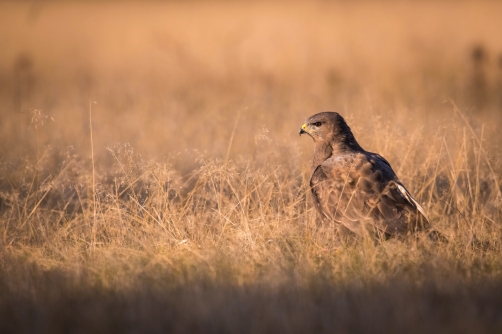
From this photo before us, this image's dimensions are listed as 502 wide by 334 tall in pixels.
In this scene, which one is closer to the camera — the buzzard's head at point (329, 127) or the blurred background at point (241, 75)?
the buzzard's head at point (329, 127)

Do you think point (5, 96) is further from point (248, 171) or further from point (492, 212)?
point (492, 212)

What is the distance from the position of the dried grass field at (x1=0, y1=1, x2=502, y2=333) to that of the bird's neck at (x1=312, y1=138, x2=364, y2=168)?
237 millimetres

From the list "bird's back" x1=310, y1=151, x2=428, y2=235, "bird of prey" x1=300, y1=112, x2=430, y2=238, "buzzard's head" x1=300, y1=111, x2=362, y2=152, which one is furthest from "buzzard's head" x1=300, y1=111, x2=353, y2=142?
"bird's back" x1=310, y1=151, x2=428, y2=235

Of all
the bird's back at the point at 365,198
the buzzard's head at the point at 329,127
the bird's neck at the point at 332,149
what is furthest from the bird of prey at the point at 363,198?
the buzzard's head at the point at 329,127

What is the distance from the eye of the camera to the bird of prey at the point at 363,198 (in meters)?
5.30

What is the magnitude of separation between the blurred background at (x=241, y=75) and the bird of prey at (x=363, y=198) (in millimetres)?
757

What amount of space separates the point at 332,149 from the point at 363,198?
0.94m

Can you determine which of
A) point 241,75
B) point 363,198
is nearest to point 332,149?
point 363,198

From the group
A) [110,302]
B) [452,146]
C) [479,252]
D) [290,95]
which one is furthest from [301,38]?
[110,302]

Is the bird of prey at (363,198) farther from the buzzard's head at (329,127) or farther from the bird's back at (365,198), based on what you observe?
the buzzard's head at (329,127)

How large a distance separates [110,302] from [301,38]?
44.2 feet

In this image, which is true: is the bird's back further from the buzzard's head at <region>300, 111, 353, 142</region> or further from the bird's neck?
the buzzard's head at <region>300, 111, 353, 142</region>

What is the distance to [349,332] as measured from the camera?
3.52 m

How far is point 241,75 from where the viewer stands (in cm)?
1338
